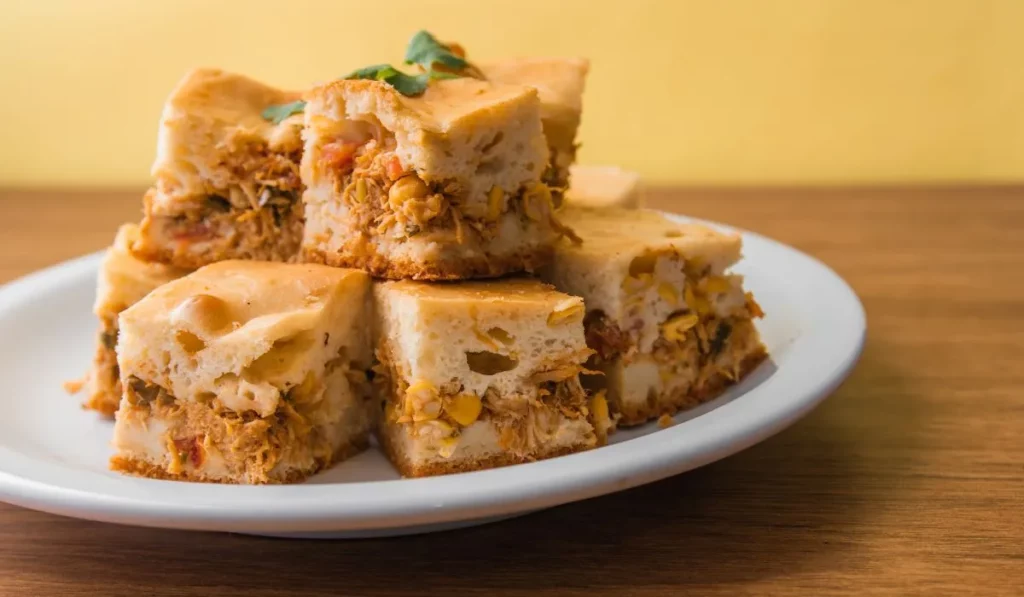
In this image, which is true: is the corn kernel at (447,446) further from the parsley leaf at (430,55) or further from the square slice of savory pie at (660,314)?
the parsley leaf at (430,55)

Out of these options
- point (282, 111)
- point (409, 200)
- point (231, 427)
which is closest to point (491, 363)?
point (409, 200)

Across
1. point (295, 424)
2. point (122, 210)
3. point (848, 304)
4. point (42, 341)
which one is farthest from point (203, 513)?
point (122, 210)

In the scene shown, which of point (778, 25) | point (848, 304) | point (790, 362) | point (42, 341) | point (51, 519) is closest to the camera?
point (51, 519)

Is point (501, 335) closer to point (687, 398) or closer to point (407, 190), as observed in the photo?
point (407, 190)

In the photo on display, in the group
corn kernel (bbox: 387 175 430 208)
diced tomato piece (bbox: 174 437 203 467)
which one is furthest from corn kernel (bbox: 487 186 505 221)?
diced tomato piece (bbox: 174 437 203 467)

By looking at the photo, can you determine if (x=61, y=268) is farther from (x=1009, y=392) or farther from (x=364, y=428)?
(x=1009, y=392)

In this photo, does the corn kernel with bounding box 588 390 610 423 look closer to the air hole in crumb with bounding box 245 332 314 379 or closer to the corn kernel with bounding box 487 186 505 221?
the corn kernel with bounding box 487 186 505 221

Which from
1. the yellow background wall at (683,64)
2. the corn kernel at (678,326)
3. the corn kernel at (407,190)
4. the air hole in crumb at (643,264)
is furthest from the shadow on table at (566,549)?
the yellow background wall at (683,64)
